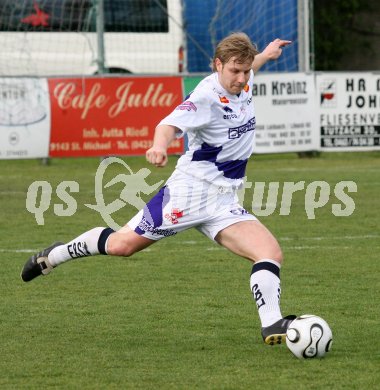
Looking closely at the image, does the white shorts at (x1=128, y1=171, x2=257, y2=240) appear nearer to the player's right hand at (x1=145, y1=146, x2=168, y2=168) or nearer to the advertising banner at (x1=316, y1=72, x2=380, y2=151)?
the player's right hand at (x1=145, y1=146, x2=168, y2=168)

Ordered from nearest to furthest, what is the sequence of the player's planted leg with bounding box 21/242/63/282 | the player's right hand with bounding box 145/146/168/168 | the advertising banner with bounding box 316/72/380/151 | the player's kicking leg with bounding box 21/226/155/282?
the player's right hand with bounding box 145/146/168/168 < the player's kicking leg with bounding box 21/226/155/282 < the player's planted leg with bounding box 21/242/63/282 < the advertising banner with bounding box 316/72/380/151

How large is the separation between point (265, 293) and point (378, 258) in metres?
3.45

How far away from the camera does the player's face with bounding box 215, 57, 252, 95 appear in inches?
235

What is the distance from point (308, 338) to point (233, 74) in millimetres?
1429

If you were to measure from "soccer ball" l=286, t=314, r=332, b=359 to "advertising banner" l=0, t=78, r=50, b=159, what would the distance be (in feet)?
38.1

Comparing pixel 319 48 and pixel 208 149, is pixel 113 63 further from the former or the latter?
pixel 208 149

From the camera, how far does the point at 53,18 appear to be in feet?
65.1

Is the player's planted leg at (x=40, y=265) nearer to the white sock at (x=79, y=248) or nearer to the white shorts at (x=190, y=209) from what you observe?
the white sock at (x=79, y=248)

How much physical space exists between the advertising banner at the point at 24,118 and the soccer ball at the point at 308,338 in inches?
457

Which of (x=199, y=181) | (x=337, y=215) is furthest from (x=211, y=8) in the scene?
(x=199, y=181)

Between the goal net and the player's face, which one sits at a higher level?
the goal net

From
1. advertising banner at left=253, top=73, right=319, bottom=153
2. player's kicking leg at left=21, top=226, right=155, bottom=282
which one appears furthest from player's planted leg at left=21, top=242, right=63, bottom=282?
advertising banner at left=253, top=73, right=319, bottom=153

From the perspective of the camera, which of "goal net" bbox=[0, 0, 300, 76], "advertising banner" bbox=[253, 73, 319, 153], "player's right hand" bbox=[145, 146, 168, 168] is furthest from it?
"goal net" bbox=[0, 0, 300, 76]

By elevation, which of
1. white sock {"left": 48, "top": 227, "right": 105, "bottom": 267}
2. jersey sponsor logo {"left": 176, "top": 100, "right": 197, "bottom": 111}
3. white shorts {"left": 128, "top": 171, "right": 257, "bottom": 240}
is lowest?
white sock {"left": 48, "top": 227, "right": 105, "bottom": 267}
